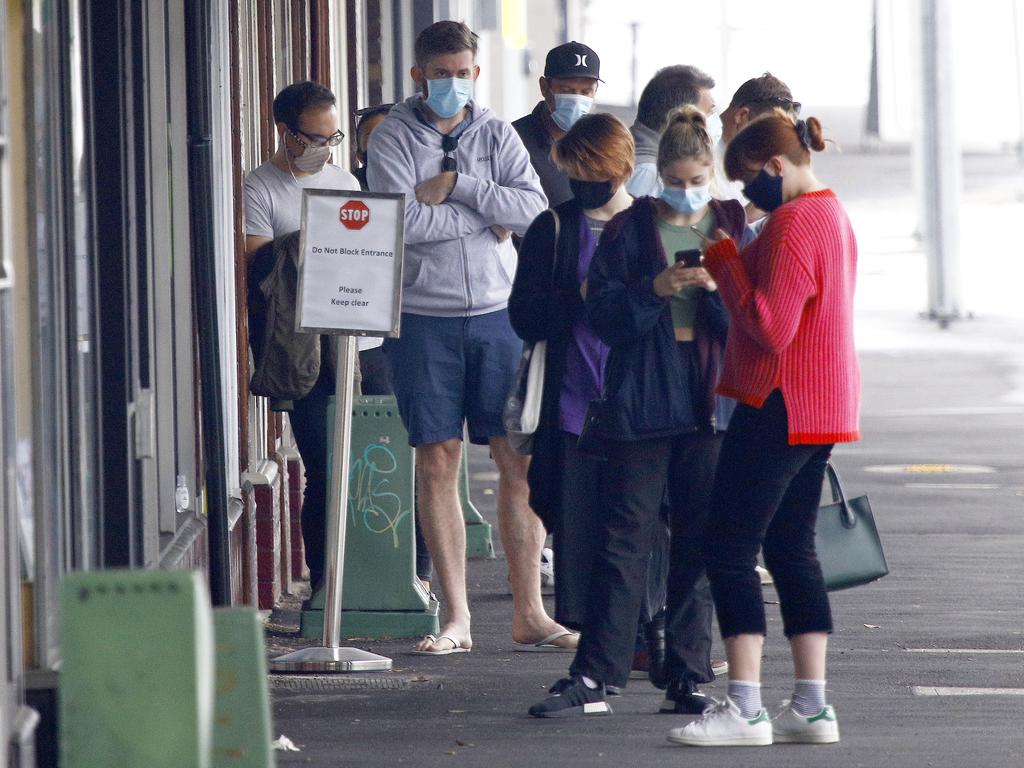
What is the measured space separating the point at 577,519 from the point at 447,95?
5.23ft

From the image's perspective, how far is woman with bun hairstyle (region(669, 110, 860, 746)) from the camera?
511 centimetres

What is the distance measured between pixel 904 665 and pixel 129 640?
12.2ft

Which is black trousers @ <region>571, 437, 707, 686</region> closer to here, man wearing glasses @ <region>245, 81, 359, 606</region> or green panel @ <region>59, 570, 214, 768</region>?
man wearing glasses @ <region>245, 81, 359, 606</region>

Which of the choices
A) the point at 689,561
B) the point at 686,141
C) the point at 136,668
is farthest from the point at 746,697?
the point at 136,668

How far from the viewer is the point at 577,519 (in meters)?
5.89

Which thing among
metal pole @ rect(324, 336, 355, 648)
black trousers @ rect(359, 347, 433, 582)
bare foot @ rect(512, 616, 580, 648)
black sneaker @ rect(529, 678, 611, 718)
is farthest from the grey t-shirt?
black sneaker @ rect(529, 678, 611, 718)

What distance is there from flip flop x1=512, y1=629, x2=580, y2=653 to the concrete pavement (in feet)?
0.26

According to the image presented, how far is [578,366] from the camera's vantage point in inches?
232

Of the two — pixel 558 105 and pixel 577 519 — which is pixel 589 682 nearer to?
pixel 577 519

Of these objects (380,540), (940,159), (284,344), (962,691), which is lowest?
(962,691)

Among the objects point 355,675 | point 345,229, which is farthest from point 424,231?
point 355,675

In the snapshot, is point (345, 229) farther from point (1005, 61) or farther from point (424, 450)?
point (1005, 61)

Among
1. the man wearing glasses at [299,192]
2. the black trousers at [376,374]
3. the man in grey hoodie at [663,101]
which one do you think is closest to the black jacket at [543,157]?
the man in grey hoodie at [663,101]

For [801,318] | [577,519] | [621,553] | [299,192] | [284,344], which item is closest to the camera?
[801,318]
